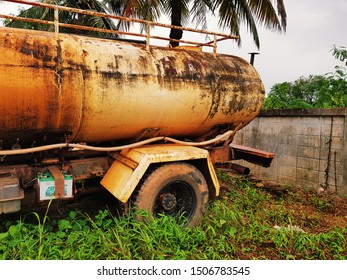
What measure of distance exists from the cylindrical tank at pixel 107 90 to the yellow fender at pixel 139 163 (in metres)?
0.32

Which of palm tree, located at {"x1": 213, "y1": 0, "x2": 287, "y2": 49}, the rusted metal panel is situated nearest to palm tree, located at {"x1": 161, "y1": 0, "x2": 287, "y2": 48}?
palm tree, located at {"x1": 213, "y1": 0, "x2": 287, "y2": 49}

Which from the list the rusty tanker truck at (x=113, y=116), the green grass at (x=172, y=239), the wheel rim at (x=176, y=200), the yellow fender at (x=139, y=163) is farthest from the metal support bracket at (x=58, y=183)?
the wheel rim at (x=176, y=200)

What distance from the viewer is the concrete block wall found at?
637 centimetres

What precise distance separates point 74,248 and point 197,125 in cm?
244

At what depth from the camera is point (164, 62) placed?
4.43 m

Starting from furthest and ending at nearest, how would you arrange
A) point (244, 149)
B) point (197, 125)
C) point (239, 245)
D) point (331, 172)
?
1. point (331, 172)
2. point (244, 149)
3. point (197, 125)
4. point (239, 245)

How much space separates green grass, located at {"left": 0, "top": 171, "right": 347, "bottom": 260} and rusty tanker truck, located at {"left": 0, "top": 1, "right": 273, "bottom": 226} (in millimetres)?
341

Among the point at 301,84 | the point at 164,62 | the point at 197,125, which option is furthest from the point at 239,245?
the point at 301,84

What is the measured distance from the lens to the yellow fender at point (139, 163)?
4051 millimetres

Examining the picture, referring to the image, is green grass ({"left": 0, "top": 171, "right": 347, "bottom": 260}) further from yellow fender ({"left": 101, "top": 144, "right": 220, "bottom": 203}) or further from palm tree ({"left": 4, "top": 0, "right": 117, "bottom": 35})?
palm tree ({"left": 4, "top": 0, "right": 117, "bottom": 35})

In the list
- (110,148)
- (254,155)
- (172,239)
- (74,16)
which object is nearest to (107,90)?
(110,148)

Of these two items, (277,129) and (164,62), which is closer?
(164,62)

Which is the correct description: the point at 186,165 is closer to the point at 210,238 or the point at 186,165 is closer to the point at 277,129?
the point at 210,238

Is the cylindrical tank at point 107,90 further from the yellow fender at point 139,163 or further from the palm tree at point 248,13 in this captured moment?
the palm tree at point 248,13
